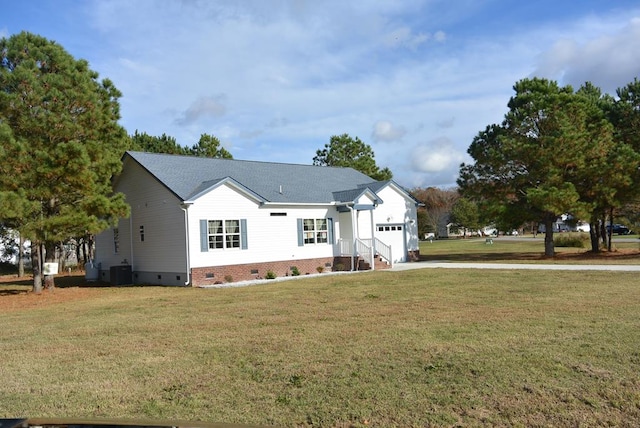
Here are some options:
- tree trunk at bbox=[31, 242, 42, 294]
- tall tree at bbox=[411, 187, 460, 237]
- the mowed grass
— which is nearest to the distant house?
tree trunk at bbox=[31, 242, 42, 294]

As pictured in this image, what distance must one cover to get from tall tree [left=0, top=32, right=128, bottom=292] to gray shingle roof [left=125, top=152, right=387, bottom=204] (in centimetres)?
302

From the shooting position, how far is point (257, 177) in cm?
2527

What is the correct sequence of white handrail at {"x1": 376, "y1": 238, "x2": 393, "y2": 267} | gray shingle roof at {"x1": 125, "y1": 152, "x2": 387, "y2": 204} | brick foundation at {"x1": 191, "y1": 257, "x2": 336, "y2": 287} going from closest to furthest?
brick foundation at {"x1": 191, "y1": 257, "x2": 336, "y2": 287} → gray shingle roof at {"x1": 125, "y1": 152, "x2": 387, "y2": 204} → white handrail at {"x1": 376, "y1": 238, "x2": 393, "y2": 267}

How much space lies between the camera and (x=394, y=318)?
1020 centimetres

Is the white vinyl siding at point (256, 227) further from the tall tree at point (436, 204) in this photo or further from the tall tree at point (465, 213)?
the tall tree at point (436, 204)

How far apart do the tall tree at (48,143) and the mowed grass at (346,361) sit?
16.2ft

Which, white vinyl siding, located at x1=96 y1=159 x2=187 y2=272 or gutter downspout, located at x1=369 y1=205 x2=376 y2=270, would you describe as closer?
white vinyl siding, located at x1=96 y1=159 x2=187 y2=272

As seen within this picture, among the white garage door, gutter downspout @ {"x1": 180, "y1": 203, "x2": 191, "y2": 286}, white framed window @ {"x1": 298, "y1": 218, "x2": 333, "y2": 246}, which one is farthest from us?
the white garage door

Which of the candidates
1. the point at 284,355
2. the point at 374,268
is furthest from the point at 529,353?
the point at 374,268

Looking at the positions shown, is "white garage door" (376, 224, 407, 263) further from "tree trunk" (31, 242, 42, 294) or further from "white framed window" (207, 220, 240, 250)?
"tree trunk" (31, 242, 42, 294)

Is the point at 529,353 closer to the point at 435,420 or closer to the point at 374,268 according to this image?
the point at 435,420

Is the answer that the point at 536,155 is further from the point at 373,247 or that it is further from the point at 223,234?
the point at 223,234

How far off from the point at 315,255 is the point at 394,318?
14230 mm

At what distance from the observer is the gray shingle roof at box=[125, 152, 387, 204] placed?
71.2 feet
